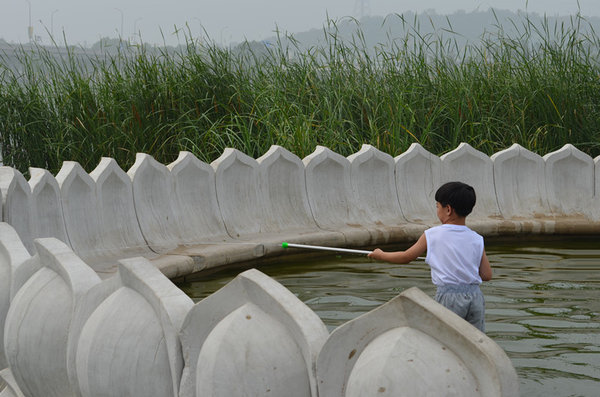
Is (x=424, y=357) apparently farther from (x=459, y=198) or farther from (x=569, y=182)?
(x=569, y=182)

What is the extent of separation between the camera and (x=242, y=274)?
2.42 m

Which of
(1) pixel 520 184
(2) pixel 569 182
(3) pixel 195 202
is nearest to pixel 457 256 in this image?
(3) pixel 195 202

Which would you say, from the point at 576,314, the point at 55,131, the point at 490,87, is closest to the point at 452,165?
the point at 490,87

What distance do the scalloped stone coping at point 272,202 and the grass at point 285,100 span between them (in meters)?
0.75

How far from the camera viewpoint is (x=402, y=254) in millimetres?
3619

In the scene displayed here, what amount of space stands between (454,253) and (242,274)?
1297 mm

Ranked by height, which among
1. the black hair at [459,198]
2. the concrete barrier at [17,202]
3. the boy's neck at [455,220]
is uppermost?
the concrete barrier at [17,202]

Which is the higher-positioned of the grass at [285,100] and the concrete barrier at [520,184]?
the grass at [285,100]

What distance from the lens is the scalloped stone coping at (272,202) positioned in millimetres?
4945

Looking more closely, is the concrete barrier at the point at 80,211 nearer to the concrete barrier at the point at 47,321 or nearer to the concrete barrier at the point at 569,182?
the concrete barrier at the point at 47,321

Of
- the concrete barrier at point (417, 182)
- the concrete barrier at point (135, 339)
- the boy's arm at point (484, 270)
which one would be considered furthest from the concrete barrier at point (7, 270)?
the concrete barrier at point (417, 182)

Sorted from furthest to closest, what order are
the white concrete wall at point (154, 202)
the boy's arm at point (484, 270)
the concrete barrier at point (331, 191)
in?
the concrete barrier at point (331, 191) < the white concrete wall at point (154, 202) < the boy's arm at point (484, 270)

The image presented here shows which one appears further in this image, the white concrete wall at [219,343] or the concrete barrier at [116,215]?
the concrete barrier at [116,215]

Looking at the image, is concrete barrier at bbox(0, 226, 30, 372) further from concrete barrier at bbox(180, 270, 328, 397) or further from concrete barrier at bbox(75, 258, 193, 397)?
concrete barrier at bbox(180, 270, 328, 397)
